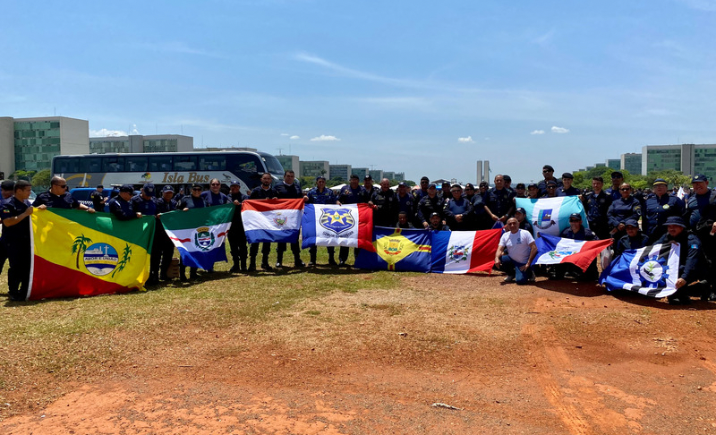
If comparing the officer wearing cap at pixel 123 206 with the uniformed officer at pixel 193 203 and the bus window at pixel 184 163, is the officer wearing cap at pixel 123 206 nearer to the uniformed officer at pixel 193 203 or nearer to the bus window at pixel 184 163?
the uniformed officer at pixel 193 203

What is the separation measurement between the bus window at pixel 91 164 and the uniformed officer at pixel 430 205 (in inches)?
999

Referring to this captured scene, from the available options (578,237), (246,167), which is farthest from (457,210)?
(246,167)

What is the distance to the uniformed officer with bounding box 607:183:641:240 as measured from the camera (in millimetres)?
8906

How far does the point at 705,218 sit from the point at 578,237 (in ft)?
6.80

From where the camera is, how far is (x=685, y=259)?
301 inches

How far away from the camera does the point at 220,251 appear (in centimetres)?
1014

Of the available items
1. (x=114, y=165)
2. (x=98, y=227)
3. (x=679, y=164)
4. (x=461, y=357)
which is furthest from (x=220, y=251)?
(x=679, y=164)

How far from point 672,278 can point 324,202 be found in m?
7.14

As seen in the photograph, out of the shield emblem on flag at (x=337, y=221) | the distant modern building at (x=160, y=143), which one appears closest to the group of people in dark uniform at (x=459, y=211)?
the shield emblem on flag at (x=337, y=221)

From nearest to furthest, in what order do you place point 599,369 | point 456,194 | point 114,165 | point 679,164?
point 599,369
point 456,194
point 114,165
point 679,164

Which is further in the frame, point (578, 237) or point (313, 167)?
point (313, 167)

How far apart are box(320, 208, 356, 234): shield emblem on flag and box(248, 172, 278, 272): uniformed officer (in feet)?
4.26

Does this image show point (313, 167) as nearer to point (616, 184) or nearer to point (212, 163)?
point (212, 163)

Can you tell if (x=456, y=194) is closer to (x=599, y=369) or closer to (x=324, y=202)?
(x=324, y=202)
